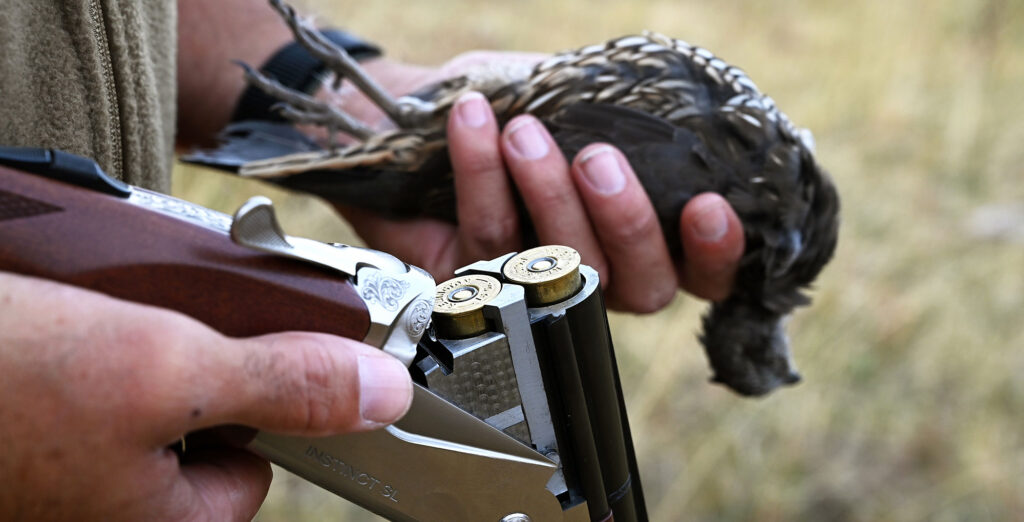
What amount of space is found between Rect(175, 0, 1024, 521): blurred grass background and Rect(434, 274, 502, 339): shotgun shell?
2.15m

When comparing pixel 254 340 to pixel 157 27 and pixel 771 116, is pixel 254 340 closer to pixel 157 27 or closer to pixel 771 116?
pixel 157 27

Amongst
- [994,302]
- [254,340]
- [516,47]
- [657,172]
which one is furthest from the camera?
[516,47]

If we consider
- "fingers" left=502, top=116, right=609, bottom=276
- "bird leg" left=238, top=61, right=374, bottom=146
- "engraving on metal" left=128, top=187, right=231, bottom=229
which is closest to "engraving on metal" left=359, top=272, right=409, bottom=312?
"engraving on metal" left=128, top=187, right=231, bottom=229

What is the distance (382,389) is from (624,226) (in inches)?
47.3

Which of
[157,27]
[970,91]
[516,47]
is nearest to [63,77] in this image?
[157,27]

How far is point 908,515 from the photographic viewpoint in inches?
131

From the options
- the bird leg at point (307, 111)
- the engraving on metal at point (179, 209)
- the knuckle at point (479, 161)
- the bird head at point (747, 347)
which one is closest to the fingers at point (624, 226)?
the knuckle at point (479, 161)

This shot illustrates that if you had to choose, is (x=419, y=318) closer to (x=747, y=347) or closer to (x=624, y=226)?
(x=624, y=226)

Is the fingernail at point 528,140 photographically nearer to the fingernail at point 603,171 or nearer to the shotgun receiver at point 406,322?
the fingernail at point 603,171

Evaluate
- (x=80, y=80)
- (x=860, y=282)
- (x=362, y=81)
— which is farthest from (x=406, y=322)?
(x=860, y=282)

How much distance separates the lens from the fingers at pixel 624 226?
195 cm

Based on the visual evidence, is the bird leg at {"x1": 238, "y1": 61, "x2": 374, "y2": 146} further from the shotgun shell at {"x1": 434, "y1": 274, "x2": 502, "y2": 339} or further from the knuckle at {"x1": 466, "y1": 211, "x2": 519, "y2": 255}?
the shotgun shell at {"x1": 434, "y1": 274, "x2": 502, "y2": 339}

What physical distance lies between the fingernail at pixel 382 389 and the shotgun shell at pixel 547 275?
188 millimetres

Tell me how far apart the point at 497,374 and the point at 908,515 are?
9.44 feet
